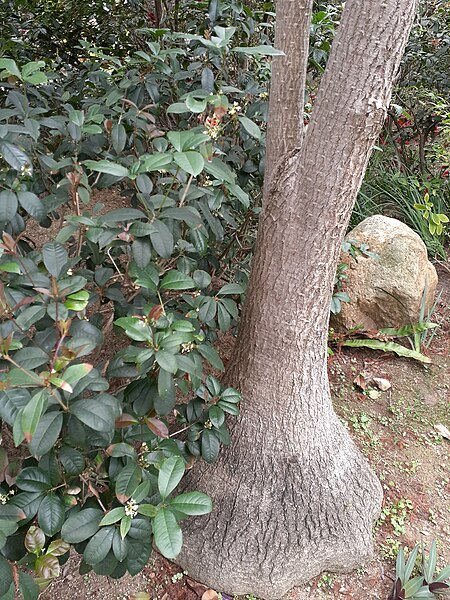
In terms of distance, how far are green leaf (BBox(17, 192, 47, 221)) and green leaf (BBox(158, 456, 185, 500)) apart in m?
0.67

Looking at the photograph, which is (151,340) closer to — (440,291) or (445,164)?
(440,291)

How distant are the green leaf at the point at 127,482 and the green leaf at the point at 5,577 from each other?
282 millimetres

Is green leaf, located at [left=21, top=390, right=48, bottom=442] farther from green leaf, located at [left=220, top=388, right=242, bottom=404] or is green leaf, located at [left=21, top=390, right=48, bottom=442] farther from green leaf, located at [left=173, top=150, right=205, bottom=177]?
green leaf, located at [left=220, top=388, right=242, bottom=404]

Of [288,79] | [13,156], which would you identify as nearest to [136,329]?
[13,156]

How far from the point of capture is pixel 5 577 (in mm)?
1166

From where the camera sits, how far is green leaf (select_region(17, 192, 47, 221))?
124 cm

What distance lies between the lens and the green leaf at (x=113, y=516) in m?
1.21

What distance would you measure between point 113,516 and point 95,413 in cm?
32

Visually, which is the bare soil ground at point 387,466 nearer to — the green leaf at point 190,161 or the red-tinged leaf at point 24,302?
the red-tinged leaf at point 24,302

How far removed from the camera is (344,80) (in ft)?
4.50

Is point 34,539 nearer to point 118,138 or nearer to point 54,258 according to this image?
point 54,258

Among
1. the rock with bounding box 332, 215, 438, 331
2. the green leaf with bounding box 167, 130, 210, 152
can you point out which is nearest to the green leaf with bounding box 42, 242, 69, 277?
the green leaf with bounding box 167, 130, 210, 152

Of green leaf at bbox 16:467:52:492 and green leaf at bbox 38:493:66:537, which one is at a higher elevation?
green leaf at bbox 16:467:52:492

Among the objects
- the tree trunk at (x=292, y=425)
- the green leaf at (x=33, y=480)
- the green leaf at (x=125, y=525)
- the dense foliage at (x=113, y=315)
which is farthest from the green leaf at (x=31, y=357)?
the tree trunk at (x=292, y=425)
